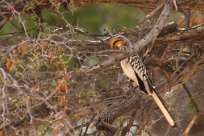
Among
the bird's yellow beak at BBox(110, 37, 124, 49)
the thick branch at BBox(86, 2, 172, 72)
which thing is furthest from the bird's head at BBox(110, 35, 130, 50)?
the thick branch at BBox(86, 2, 172, 72)

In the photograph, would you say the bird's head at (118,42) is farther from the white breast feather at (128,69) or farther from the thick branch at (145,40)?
the thick branch at (145,40)

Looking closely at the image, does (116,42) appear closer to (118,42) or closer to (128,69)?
(118,42)

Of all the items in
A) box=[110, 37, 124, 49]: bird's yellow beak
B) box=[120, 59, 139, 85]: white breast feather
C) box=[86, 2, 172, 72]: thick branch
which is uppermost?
box=[86, 2, 172, 72]: thick branch

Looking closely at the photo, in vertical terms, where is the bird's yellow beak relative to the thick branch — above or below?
below

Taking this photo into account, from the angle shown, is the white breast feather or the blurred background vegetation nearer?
the blurred background vegetation

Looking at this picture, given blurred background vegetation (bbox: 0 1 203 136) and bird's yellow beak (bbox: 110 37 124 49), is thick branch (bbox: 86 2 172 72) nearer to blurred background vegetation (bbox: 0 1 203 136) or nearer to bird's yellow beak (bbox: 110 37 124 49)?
blurred background vegetation (bbox: 0 1 203 136)

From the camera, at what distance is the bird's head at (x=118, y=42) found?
2.68 m

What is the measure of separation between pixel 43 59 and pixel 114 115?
792mm

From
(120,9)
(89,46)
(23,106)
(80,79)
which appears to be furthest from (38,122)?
(120,9)

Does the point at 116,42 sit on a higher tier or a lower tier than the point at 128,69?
higher

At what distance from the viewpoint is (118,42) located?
2.71 metres

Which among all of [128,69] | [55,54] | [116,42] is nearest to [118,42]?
[116,42]

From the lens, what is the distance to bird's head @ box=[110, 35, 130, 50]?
8.79ft

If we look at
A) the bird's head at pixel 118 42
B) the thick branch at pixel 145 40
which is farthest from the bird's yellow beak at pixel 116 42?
the thick branch at pixel 145 40
